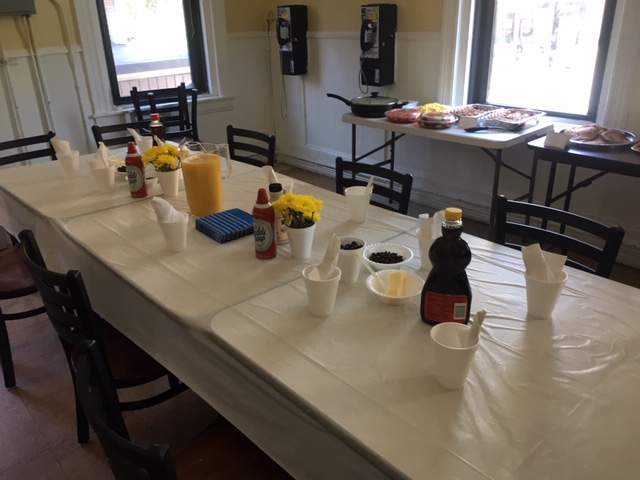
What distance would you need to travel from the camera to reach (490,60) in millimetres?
3533

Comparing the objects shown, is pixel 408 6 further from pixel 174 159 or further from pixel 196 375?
pixel 196 375

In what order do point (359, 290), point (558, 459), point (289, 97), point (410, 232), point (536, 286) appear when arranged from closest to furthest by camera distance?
1. point (558, 459)
2. point (536, 286)
3. point (359, 290)
4. point (410, 232)
5. point (289, 97)

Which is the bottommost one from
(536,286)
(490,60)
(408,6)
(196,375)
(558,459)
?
(196,375)

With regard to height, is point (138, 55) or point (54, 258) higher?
point (138, 55)

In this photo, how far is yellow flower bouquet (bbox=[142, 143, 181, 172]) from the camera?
2.04 meters

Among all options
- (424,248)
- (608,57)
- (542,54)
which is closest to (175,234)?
(424,248)

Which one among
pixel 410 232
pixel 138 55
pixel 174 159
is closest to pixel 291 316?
pixel 410 232

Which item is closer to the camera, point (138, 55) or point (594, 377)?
point (594, 377)

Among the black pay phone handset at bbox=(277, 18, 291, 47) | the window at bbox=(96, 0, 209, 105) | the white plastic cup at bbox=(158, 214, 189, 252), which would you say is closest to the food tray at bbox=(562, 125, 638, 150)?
the white plastic cup at bbox=(158, 214, 189, 252)

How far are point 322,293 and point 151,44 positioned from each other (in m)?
3.80

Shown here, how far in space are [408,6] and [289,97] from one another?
157cm

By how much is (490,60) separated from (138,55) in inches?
108

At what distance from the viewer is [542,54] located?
3312 mm

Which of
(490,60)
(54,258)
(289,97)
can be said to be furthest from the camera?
(289,97)
